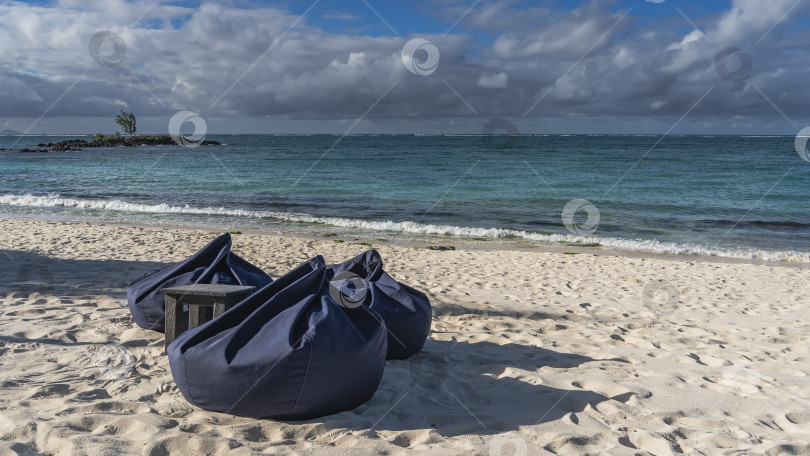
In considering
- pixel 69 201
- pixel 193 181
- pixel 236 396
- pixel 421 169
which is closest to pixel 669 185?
pixel 421 169

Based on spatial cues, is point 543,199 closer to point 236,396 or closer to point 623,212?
point 623,212

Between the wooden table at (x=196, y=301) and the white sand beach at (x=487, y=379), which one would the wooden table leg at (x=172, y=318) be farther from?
the white sand beach at (x=487, y=379)

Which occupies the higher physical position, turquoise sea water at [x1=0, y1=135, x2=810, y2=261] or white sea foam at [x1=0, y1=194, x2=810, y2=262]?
turquoise sea water at [x1=0, y1=135, x2=810, y2=261]

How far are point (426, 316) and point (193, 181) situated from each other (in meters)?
28.5

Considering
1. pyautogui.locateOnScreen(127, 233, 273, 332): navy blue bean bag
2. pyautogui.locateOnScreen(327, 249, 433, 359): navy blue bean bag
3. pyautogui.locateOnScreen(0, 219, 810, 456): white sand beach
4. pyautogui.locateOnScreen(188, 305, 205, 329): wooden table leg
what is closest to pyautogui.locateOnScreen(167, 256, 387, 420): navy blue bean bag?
pyautogui.locateOnScreen(0, 219, 810, 456): white sand beach

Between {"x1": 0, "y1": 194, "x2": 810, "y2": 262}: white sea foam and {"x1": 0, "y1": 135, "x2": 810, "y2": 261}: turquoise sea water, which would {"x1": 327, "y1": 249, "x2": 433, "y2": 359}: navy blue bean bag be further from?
{"x1": 0, "y1": 194, "x2": 810, "y2": 262}: white sea foam

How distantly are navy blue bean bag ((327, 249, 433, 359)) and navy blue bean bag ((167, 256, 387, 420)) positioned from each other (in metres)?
0.86

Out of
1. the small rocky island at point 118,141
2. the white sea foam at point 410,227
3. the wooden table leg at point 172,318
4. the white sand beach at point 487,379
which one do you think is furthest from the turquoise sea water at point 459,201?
the small rocky island at point 118,141

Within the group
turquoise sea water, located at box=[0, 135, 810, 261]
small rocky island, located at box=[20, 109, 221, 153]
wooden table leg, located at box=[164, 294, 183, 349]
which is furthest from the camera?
small rocky island, located at box=[20, 109, 221, 153]

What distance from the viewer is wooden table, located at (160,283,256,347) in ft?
13.9

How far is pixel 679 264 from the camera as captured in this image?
11773 millimetres

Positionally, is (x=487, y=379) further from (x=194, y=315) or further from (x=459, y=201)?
(x=459, y=201)

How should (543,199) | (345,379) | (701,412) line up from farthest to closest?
1. (543,199)
2. (701,412)
3. (345,379)

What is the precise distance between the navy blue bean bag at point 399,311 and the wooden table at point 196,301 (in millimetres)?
991
